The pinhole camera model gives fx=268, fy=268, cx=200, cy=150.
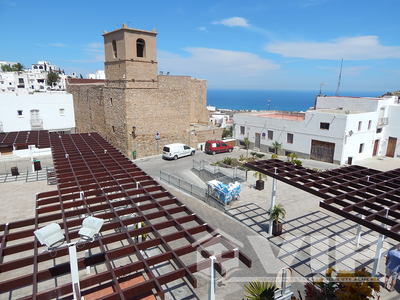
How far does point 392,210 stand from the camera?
379 inches

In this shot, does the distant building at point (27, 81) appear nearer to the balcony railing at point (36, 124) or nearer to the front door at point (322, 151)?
the balcony railing at point (36, 124)

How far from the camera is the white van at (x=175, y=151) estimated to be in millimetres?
29109

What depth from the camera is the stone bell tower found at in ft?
89.5

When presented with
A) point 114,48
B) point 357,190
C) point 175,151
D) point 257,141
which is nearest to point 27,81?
point 114,48

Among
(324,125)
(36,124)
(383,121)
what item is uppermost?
(383,121)

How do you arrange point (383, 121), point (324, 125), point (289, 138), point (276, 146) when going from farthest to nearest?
point (289, 138), point (276, 146), point (383, 121), point (324, 125)

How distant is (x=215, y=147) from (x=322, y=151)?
11701 mm

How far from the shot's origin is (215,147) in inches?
1258

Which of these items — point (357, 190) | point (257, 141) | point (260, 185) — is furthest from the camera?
point (257, 141)

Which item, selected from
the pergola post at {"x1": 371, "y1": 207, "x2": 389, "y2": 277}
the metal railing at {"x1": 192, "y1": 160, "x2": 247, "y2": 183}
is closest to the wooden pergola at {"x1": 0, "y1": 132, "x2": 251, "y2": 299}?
the pergola post at {"x1": 371, "y1": 207, "x2": 389, "y2": 277}

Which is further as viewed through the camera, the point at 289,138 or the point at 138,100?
the point at 289,138

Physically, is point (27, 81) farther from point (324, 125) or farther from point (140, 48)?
point (324, 125)

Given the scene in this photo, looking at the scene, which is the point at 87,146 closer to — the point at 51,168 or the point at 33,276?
the point at 51,168

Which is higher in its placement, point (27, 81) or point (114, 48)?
point (114, 48)
